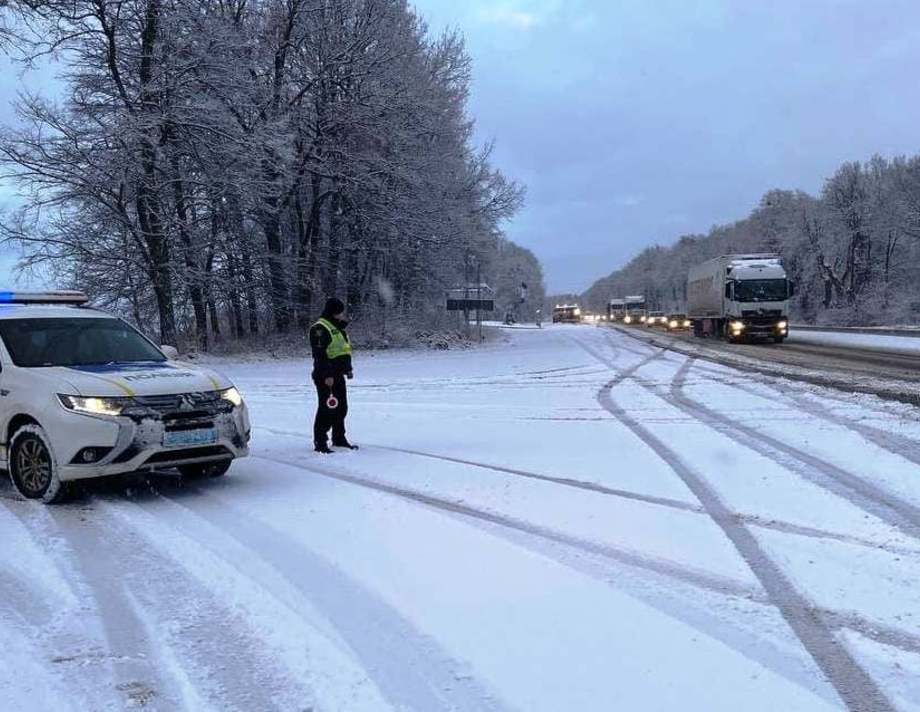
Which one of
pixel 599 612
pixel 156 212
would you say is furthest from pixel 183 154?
pixel 599 612

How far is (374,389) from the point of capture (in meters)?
16.6

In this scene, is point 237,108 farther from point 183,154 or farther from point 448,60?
point 448,60

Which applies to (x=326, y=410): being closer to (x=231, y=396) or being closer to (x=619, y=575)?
(x=231, y=396)

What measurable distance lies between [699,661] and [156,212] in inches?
895

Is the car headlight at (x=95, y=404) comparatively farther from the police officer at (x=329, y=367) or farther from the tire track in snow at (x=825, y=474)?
the tire track in snow at (x=825, y=474)

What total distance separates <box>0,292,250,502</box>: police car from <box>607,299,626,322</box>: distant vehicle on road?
83445mm

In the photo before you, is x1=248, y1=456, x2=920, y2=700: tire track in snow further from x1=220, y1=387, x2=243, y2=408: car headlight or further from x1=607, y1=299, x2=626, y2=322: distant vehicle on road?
x1=607, y1=299, x2=626, y2=322: distant vehicle on road

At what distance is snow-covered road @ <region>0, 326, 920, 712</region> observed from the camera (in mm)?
3432

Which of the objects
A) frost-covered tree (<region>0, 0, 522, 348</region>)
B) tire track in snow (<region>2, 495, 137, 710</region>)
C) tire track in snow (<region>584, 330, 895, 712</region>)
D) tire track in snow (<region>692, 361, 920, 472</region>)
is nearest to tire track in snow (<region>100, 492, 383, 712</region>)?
tire track in snow (<region>2, 495, 137, 710</region>)

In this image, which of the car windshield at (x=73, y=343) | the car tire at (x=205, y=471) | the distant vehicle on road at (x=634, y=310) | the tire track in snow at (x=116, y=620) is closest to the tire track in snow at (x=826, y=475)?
the tire track in snow at (x=116, y=620)

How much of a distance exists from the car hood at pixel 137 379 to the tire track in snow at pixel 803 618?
14.4 feet

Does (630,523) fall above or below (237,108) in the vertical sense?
below

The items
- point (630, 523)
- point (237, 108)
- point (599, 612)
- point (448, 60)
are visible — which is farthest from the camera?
point (448, 60)

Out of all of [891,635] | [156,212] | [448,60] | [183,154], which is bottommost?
[891,635]
